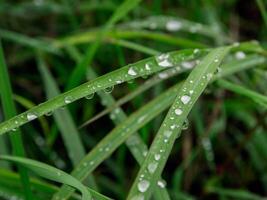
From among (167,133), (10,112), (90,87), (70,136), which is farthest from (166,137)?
(70,136)

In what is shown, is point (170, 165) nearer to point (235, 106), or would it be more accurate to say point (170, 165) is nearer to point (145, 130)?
point (235, 106)

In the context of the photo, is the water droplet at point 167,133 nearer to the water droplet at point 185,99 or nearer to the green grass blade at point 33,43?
the water droplet at point 185,99

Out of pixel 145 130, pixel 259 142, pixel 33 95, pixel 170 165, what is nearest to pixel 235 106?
pixel 259 142

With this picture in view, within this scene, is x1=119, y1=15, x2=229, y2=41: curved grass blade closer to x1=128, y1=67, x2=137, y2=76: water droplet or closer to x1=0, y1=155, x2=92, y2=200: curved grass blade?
x1=128, y1=67, x2=137, y2=76: water droplet

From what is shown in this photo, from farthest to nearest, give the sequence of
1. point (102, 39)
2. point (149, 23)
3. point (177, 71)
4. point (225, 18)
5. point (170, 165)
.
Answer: point (225, 18) < point (170, 165) < point (149, 23) < point (102, 39) < point (177, 71)

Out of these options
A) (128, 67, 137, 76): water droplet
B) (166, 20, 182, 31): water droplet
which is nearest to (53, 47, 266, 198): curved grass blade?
(128, 67, 137, 76): water droplet

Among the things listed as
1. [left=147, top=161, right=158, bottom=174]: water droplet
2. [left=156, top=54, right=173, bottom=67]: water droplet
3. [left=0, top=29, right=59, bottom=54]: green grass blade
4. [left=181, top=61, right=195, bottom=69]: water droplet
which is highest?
[left=0, top=29, right=59, bottom=54]: green grass blade
